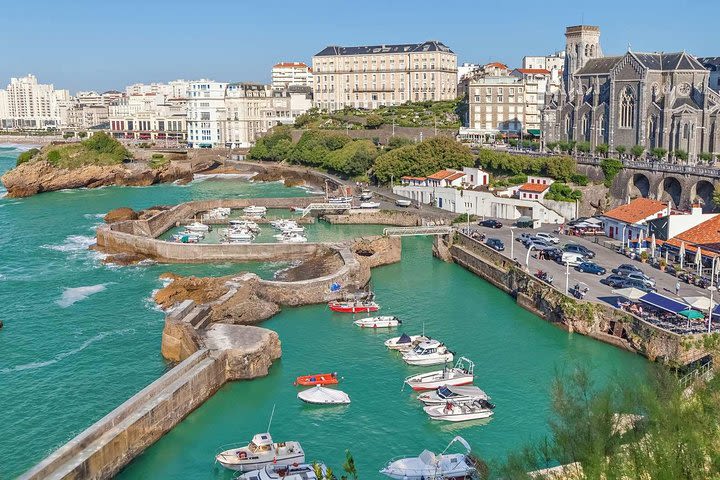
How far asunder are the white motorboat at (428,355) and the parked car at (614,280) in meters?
10.2

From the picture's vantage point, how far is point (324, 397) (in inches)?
1033

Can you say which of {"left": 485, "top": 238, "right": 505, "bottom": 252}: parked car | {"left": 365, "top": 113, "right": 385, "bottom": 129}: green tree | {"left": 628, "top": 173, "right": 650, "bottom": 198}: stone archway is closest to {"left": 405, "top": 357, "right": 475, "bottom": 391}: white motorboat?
{"left": 485, "top": 238, "right": 505, "bottom": 252}: parked car

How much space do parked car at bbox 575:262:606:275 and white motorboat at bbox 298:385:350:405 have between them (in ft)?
57.2

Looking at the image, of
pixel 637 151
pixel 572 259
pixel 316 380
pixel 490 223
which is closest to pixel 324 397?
pixel 316 380

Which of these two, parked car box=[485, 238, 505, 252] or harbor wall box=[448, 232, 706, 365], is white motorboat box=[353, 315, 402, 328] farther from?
parked car box=[485, 238, 505, 252]

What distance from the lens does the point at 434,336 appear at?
33062 millimetres

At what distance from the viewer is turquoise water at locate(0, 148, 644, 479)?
23.7 metres

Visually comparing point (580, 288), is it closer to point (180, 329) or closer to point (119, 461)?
point (180, 329)

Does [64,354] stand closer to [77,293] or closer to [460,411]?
[77,293]

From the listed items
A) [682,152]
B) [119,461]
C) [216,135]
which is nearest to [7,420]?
[119,461]

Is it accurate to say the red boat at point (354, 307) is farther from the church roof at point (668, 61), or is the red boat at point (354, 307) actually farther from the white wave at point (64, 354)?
the church roof at point (668, 61)

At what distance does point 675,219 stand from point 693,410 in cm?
2776

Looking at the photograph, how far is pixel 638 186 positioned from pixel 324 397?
39818 mm

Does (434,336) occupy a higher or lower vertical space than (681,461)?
lower
